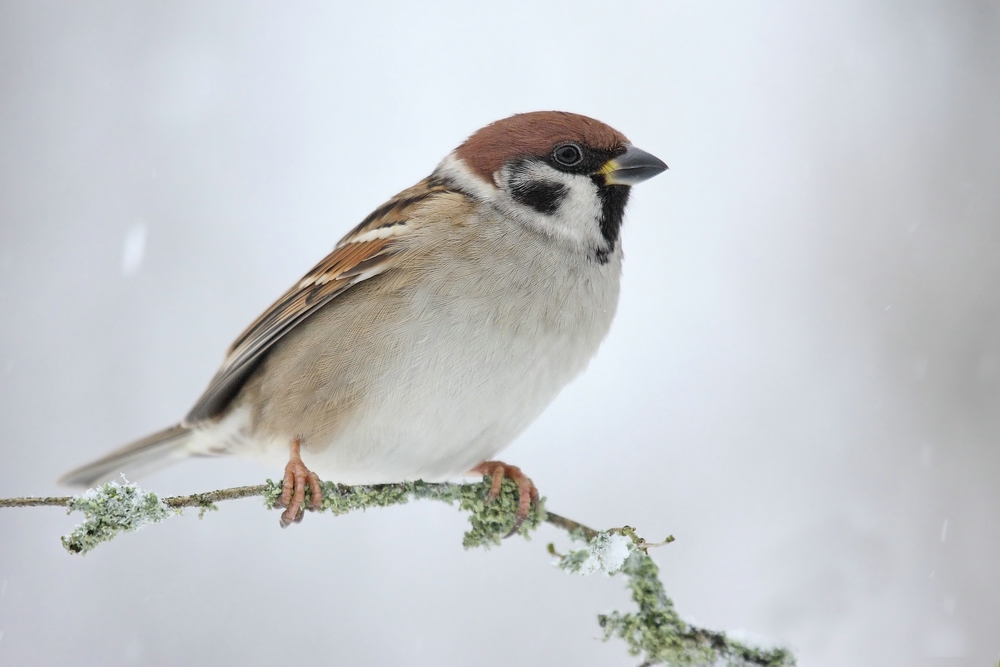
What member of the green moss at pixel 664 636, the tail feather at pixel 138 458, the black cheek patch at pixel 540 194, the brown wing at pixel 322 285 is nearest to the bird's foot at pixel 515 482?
the green moss at pixel 664 636

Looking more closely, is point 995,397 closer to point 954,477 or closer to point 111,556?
point 954,477

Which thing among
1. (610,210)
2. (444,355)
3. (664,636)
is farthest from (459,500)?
(610,210)

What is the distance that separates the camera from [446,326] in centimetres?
258

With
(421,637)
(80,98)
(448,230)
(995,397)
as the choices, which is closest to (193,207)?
(80,98)

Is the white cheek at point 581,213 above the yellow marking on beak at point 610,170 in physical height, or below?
below

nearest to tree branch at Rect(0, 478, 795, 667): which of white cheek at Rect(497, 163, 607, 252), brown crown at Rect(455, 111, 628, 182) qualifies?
white cheek at Rect(497, 163, 607, 252)

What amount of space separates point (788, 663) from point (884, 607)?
3.35 metres

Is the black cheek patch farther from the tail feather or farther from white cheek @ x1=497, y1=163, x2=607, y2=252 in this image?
the tail feather

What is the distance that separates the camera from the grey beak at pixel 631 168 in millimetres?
2900

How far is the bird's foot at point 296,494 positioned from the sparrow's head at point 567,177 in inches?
43.1

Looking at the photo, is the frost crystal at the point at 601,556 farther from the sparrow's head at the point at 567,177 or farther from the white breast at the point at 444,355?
the sparrow's head at the point at 567,177

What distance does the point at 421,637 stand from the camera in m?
4.95

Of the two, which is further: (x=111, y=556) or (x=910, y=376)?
(x=910, y=376)

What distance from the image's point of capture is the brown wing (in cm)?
289
